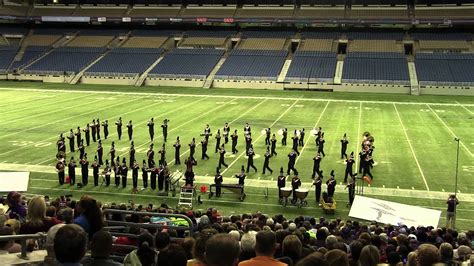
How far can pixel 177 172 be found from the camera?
781 inches

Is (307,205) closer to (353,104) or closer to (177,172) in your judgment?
(177,172)

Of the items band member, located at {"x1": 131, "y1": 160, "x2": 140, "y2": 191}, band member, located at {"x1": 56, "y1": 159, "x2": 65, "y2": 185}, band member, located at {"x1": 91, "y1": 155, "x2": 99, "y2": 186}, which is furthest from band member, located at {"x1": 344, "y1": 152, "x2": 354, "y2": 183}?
band member, located at {"x1": 56, "y1": 159, "x2": 65, "y2": 185}

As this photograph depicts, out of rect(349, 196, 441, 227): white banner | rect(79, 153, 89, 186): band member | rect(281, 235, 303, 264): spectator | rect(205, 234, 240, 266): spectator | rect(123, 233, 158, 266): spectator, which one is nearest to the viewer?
rect(205, 234, 240, 266): spectator

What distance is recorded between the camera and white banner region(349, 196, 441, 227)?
12570 mm

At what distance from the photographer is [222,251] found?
11.9ft

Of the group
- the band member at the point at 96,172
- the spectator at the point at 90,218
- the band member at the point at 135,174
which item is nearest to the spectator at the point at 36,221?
the spectator at the point at 90,218

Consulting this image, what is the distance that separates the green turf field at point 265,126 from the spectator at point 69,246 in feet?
40.0

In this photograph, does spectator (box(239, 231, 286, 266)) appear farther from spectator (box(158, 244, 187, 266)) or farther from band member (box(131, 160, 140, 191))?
band member (box(131, 160, 140, 191))

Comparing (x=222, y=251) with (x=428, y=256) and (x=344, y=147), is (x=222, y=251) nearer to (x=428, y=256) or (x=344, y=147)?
(x=428, y=256)

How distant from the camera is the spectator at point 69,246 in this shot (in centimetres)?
365

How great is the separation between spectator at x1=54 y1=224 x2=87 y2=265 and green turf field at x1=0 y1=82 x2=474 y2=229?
12.2m

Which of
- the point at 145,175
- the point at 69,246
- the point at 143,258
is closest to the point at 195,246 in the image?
the point at 143,258

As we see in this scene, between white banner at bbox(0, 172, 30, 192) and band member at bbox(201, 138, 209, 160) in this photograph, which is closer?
white banner at bbox(0, 172, 30, 192)

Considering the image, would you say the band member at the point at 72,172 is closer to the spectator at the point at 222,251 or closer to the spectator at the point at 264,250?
the spectator at the point at 264,250
